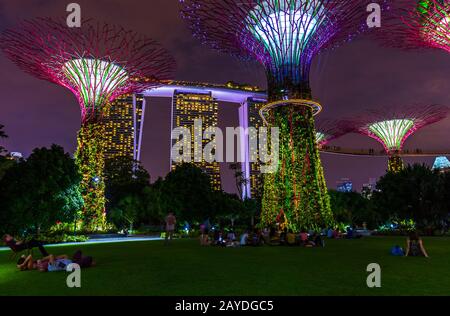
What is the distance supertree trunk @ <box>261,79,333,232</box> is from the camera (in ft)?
85.0

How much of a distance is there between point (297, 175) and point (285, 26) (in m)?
9.61

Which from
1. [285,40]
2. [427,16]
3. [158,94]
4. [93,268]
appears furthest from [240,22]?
[158,94]

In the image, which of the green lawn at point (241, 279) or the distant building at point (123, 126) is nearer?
the green lawn at point (241, 279)

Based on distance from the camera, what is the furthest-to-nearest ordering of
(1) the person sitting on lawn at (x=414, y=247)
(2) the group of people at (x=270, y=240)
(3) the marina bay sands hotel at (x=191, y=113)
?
(3) the marina bay sands hotel at (x=191, y=113) → (2) the group of people at (x=270, y=240) → (1) the person sitting on lawn at (x=414, y=247)

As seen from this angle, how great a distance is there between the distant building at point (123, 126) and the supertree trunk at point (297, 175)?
111640mm

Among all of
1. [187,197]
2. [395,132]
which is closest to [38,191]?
[187,197]

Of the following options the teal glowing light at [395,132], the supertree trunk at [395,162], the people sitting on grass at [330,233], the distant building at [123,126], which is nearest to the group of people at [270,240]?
the people sitting on grass at [330,233]

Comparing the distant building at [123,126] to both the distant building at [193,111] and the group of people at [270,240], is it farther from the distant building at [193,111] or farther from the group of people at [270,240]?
the group of people at [270,240]

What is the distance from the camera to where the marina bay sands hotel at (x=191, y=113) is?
11762cm

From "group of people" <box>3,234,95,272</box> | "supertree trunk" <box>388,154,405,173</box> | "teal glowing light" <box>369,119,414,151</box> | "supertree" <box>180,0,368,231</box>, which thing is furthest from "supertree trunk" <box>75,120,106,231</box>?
"supertree trunk" <box>388,154,405,173</box>

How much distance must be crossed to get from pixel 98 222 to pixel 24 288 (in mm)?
28793

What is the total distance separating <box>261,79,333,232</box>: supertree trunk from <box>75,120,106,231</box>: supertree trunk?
1641 cm

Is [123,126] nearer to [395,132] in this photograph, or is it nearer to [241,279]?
[395,132]
